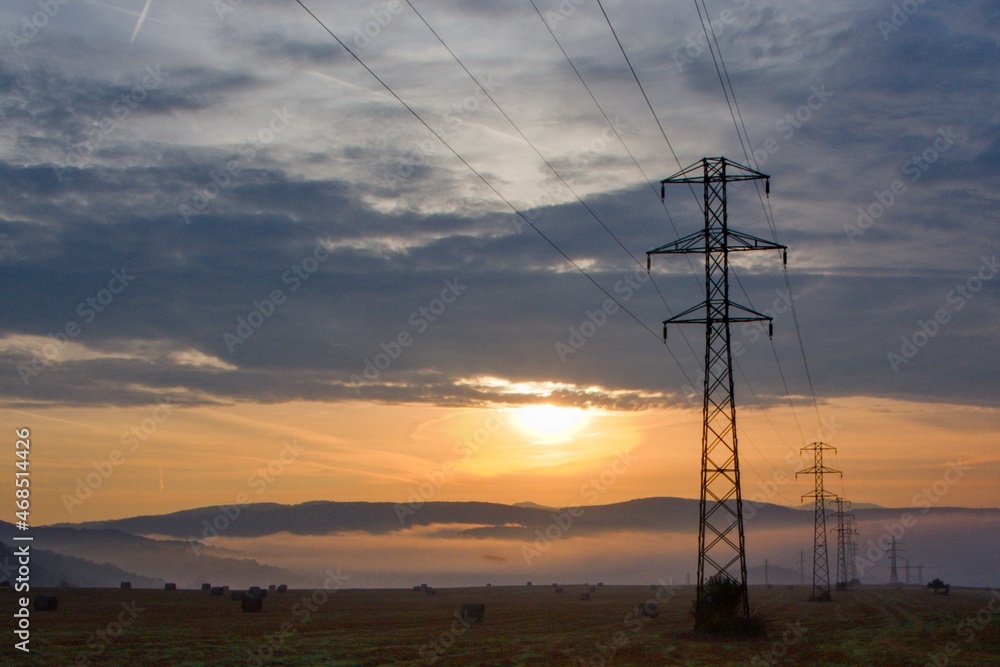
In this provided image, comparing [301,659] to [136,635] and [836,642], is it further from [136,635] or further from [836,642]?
[836,642]

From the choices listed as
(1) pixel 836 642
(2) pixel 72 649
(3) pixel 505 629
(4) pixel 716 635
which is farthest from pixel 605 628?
(2) pixel 72 649

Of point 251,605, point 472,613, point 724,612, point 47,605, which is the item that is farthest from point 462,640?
point 47,605

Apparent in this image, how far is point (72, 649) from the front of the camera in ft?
131

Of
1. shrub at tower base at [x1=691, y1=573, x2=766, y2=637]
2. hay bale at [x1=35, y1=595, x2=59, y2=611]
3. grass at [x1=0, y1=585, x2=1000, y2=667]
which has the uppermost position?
shrub at tower base at [x1=691, y1=573, x2=766, y2=637]

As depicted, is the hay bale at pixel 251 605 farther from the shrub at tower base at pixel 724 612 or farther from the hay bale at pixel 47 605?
the shrub at tower base at pixel 724 612

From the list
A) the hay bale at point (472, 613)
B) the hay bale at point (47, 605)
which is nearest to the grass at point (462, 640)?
the hay bale at point (472, 613)

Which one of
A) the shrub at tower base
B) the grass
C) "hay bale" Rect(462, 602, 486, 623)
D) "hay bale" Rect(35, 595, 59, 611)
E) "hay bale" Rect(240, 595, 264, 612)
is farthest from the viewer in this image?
"hay bale" Rect(240, 595, 264, 612)

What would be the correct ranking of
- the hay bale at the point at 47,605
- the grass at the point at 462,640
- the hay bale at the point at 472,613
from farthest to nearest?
the hay bale at the point at 47,605
the hay bale at the point at 472,613
the grass at the point at 462,640

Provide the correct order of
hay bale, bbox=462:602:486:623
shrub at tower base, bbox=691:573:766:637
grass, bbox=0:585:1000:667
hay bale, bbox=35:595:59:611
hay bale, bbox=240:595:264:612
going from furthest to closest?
hay bale, bbox=240:595:264:612, hay bale, bbox=35:595:59:611, hay bale, bbox=462:602:486:623, shrub at tower base, bbox=691:573:766:637, grass, bbox=0:585:1000:667

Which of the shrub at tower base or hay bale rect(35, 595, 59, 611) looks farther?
hay bale rect(35, 595, 59, 611)

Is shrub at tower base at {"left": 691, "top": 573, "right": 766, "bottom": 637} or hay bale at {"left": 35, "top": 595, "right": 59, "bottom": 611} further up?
shrub at tower base at {"left": 691, "top": 573, "right": 766, "bottom": 637}

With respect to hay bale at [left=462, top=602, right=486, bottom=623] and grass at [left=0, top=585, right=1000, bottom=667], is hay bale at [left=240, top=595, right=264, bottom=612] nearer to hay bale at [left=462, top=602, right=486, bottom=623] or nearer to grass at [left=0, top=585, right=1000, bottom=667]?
grass at [left=0, top=585, right=1000, bottom=667]

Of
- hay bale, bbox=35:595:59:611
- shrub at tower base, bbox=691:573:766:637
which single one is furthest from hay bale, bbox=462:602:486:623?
hay bale, bbox=35:595:59:611

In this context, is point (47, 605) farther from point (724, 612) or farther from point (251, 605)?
point (724, 612)
